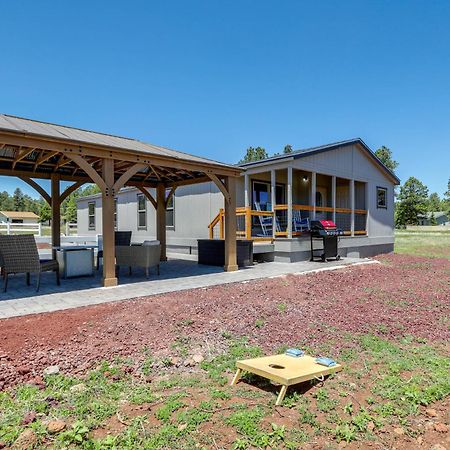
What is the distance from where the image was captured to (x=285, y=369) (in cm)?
306

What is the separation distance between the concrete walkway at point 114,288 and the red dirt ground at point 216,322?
40 centimetres

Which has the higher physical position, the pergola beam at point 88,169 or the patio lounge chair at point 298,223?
the pergola beam at point 88,169

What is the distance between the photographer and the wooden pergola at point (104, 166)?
6043 mm

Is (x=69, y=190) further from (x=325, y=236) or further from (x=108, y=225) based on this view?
(x=325, y=236)

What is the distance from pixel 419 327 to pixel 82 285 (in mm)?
5775

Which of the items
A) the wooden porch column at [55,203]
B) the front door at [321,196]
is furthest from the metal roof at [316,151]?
the wooden porch column at [55,203]

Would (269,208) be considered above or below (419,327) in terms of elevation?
above

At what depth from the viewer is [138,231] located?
15.9 metres

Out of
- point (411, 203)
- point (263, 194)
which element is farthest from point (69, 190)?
point (411, 203)

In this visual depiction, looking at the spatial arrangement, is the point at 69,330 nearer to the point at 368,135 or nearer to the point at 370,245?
the point at 370,245

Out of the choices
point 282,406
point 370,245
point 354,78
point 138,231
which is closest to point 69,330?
point 282,406

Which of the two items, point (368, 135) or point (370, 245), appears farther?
point (368, 135)

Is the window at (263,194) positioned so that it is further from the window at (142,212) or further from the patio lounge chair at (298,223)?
the window at (142,212)

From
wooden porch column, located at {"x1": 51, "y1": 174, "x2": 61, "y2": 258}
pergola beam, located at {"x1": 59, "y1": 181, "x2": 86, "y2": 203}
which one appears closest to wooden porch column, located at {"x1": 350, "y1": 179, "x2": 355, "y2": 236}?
pergola beam, located at {"x1": 59, "y1": 181, "x2": 86, "y2": 203}
